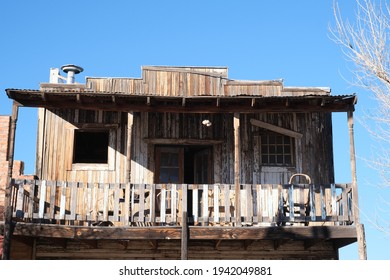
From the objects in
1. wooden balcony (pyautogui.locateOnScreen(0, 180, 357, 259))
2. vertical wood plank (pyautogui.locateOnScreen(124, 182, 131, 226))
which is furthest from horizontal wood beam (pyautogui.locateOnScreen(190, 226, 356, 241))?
vertical wood plank (pyautogui.locateOnScreen(124, 182, 131, 226))

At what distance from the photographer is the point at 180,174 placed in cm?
1788

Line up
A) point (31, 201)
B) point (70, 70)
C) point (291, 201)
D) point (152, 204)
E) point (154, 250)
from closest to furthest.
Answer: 1. point (31, 201)
2. point (152, 204)
3. point (291, 201)
4. point (154, 250)
5. point (70, 70)

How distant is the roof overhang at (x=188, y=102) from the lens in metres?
15.7

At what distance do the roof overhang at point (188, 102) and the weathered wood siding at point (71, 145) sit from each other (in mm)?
1744

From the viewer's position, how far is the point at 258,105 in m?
16.2

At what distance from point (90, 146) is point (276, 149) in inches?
213

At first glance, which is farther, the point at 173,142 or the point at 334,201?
the point at 173,142

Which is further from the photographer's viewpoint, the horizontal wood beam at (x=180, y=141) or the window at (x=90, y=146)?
the window at (x=90, y=146)

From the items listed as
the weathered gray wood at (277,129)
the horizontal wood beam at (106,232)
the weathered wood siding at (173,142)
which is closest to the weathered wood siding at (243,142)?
the weathered wood siding at (173,142)

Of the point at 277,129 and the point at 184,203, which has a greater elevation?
the point at 277,129

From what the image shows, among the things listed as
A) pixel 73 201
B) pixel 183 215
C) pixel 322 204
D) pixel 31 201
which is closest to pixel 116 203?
pixel 73 201

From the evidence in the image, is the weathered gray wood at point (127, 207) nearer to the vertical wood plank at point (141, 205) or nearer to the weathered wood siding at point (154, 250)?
the vertical wood plank at point (141, 205)

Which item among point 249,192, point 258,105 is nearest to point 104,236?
point 249,192

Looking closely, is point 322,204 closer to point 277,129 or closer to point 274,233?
point 274,233
